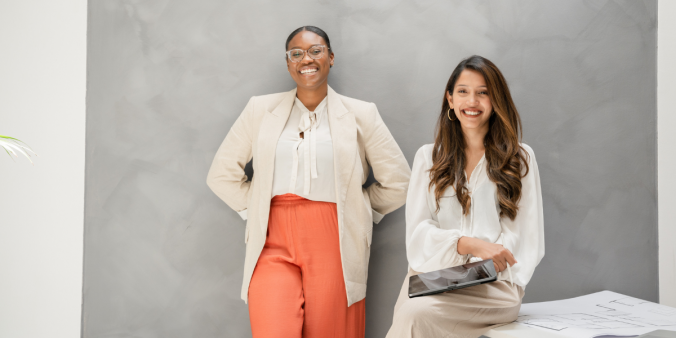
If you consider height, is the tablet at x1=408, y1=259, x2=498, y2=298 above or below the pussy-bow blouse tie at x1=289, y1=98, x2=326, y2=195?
below

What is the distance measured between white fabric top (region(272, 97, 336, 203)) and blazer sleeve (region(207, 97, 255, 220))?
0.23 metres

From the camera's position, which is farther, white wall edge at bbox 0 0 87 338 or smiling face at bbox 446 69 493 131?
white wall edge at bbox 0 0 87 338

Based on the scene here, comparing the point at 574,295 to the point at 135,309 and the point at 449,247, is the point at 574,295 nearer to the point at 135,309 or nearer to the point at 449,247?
the point at 449,247

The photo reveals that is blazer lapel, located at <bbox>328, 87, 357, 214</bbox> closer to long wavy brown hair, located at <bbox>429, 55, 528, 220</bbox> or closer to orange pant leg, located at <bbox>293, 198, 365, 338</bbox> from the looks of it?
orange pant leg, located at <bbox>293, 198, 365, 338</bbox>

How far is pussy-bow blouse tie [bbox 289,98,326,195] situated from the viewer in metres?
2.46

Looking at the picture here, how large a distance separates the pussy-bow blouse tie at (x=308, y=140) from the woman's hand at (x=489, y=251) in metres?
0.85

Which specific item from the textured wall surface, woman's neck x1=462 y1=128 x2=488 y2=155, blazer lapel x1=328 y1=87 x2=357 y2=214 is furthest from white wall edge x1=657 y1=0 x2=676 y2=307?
blazer lapel x1=328 y1=87 x2=357 y2=214

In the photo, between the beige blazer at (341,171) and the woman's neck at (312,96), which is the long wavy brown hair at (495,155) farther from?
the woman's neck at (312,96)

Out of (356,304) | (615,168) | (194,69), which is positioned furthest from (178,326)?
(615,168)

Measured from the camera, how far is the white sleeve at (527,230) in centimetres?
206

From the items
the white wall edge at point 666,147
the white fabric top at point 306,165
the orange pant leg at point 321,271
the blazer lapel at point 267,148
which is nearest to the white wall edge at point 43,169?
the blazer lapel at point 267,148

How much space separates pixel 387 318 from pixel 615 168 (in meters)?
1.71

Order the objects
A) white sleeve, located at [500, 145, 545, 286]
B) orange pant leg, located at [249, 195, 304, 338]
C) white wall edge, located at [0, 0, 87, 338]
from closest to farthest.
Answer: white sleeve, located at [500, 145, 545, 286], orange pant leg, located at [249, 195, 304, 338], white wall edge, located at [0, 0, 87, 338]

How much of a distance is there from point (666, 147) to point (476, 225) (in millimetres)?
1698
